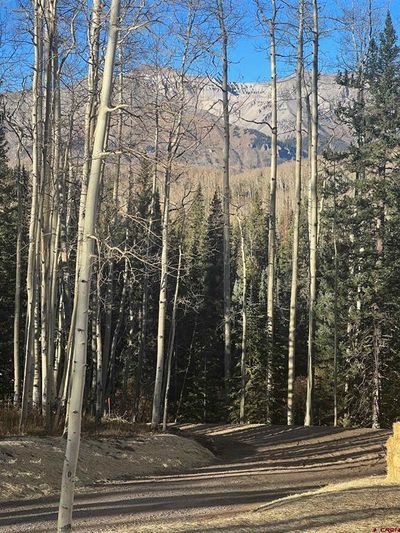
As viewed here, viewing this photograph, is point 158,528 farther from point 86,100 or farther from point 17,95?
point 17,95

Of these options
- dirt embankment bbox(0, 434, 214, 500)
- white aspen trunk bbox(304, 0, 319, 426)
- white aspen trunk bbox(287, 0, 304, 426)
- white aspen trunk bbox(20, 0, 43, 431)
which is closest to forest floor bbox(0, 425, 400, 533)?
dirt embankment bbox(0, 434, 214, 500)

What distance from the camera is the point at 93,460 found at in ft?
36.6

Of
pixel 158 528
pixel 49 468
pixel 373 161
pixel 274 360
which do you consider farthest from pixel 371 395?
pixel 158 528

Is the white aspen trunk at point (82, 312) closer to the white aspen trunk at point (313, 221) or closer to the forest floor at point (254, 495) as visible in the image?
the forest floor at point (254, 495)

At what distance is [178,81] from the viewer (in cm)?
1656

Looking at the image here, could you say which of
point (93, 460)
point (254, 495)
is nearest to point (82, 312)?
point (254, 495)

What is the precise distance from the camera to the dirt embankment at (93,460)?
923 centimetres

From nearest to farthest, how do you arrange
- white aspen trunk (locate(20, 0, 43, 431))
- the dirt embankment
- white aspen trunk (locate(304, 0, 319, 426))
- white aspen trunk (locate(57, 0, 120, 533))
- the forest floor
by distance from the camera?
white aspen trunk (locate(57, 0, 120, 533)), the forest floor, the dirt embankment, white aspen trunk (locate(20, 0, 43, 431)), white aspen trunk (locate(304, 0, 319, 426))

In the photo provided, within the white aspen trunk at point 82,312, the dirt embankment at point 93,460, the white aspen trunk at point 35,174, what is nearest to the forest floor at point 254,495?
the dirt embankment at point 93,460

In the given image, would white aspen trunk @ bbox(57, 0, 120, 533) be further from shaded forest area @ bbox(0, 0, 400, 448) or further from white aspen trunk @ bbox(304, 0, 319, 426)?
white aspen trunk @ bbox(304, 0, 319, 426)

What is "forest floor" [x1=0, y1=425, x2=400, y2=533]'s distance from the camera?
632 cm

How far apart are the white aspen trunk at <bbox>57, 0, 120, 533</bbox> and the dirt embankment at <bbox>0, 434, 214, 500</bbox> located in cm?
412

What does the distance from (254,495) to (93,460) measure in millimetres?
3455

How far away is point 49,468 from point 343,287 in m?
18.6
